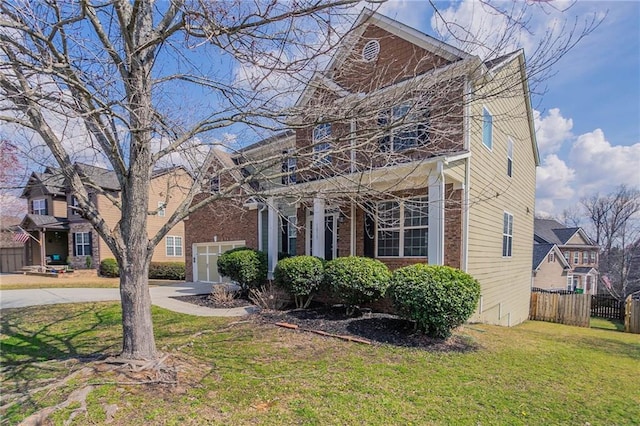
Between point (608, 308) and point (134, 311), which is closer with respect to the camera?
point (134, 311)

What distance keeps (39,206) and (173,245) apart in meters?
11.6

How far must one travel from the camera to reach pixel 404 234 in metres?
9.49

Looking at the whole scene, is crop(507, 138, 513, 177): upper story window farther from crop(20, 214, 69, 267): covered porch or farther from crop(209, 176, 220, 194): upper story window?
crop(20, 214, 69, 267): covered porch

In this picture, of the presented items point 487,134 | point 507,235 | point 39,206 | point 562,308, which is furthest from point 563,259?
point 39,206

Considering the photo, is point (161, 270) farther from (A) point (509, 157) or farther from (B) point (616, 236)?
(B) point (616, 236)

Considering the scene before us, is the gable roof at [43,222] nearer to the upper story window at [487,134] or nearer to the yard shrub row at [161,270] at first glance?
the yard shrub row at [161,270]

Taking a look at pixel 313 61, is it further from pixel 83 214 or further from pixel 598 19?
pixel 83 214

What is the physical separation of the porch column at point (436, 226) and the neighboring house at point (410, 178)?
1.0 inches

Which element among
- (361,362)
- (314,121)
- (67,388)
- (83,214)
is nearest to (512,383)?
(361,362)

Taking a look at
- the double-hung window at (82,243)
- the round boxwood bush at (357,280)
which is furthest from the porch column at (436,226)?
the double-hung window at (82,243)

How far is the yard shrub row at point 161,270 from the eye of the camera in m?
21.7

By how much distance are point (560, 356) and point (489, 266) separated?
3956 mm

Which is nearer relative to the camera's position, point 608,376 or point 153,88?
point 153,88

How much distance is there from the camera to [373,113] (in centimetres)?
415
